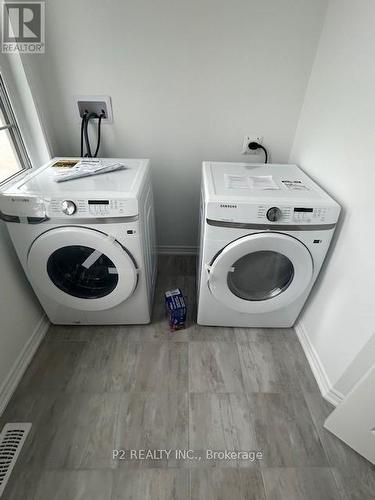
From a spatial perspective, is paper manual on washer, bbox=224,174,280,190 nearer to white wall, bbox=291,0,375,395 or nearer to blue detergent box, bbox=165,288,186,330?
white wall, bbox=291,0,375,395

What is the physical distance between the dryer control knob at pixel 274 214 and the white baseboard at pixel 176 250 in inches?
41.2

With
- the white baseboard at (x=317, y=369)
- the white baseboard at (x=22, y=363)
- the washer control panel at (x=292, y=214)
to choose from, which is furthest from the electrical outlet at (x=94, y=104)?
the white baseboard at (x=317, y=369)

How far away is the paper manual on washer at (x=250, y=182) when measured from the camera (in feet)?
3.80

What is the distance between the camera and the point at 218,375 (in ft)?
4.15

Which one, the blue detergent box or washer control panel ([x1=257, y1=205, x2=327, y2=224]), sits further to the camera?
the blue detergent box

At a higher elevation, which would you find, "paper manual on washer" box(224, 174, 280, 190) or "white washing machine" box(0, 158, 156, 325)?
"paper manual on washer" box(224, 174, 280, 190)

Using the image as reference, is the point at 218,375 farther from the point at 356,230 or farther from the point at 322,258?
the point at 356,230

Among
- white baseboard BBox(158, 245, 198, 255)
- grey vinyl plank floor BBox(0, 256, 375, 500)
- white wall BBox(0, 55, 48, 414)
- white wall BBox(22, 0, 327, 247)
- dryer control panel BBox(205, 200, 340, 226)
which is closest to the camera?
grey vinyl plank floor BBox(0, 256, 375, 500)

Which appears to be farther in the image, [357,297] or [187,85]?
[187,85]

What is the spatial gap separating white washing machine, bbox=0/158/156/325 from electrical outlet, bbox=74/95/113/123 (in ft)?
1.20

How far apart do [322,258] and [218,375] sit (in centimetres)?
78

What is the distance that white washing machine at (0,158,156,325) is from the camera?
101 centimetres

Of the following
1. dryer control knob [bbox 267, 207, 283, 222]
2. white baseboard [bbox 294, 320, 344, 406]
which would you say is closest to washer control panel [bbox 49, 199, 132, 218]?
dryer control knob [bbox 267, 207, 283, 222]

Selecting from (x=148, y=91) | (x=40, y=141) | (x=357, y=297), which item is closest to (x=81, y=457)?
(x=357, y=297)
